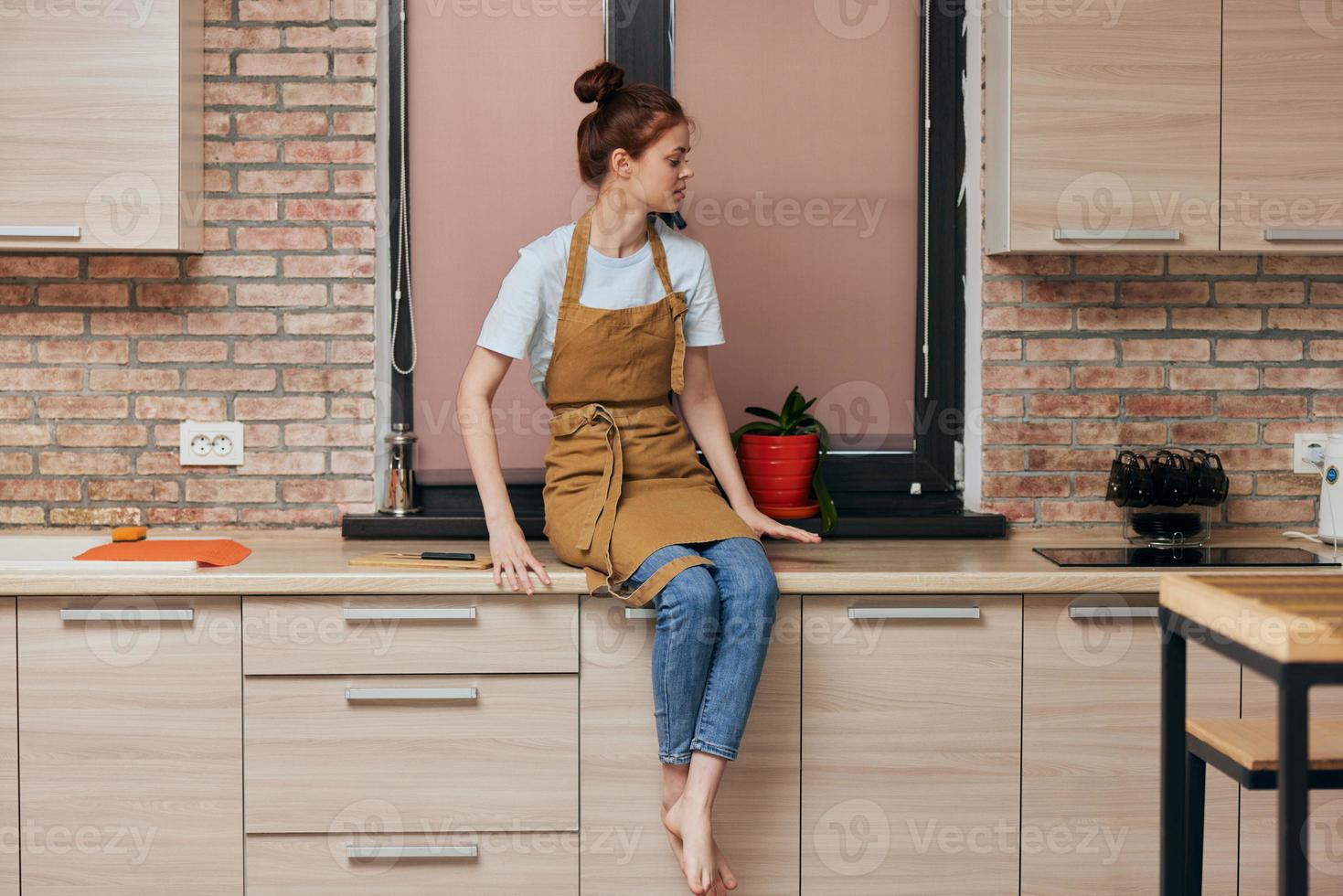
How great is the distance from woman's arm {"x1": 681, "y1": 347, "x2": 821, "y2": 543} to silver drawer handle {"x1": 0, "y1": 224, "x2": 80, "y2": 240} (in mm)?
1266

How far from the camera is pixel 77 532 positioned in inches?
102

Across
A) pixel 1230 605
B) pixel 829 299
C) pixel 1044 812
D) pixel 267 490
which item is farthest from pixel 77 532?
pixel 1230 605

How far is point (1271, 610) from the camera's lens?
121 cm

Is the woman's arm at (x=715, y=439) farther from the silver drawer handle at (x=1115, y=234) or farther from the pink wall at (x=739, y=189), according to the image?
the silver drawer handle at (x=1115, y=234)

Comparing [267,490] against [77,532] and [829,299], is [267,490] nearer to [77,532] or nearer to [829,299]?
[77,532]

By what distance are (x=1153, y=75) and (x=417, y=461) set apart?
1.82 m

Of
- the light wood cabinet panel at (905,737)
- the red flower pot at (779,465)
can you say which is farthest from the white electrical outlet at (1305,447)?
the red flower pot at (779,465)

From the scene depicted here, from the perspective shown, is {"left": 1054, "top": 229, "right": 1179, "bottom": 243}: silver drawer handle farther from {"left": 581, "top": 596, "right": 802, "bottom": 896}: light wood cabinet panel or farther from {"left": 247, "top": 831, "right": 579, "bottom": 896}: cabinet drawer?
{"left": 247, "top": 831, "right": 579, "bottom": 896}: cabinet drawer

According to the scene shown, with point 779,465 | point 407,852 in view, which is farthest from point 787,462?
point 407,852

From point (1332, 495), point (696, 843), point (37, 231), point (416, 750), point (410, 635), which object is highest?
point (37, 231)

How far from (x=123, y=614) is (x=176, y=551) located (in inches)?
8.1

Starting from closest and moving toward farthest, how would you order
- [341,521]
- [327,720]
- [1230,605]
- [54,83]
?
[1230,605], [327,720], [54,83], [341,521]

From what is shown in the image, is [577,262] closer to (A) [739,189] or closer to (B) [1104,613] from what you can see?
(A) [739,189]

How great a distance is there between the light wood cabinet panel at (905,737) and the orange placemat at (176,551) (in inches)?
44.6
